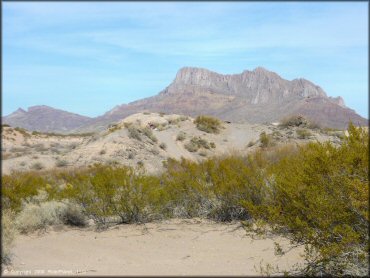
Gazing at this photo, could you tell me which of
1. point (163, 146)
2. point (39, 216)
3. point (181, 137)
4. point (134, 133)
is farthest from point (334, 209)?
point (181, 137)

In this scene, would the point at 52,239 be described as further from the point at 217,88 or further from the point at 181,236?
the point at 217,88

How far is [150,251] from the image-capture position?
34.2ft

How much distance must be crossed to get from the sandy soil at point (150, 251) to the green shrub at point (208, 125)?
116ft

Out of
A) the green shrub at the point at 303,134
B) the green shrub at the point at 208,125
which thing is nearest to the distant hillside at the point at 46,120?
the green shrub at the point at 208,125

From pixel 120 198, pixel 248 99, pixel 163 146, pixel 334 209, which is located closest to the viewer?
pixel 334 209

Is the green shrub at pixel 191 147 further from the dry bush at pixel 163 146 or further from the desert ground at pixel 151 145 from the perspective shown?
the dry bush at pixel 163 146

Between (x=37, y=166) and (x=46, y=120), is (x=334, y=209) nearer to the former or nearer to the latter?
(x=37, y=166)

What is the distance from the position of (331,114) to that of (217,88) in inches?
2865

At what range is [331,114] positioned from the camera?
110 meters

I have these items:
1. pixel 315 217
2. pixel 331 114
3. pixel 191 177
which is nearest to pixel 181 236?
pixel 191 177

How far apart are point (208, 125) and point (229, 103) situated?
99726mm

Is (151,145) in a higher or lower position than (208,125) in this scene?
lower

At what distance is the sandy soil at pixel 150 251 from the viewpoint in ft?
26.7

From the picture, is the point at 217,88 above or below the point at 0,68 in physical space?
above
